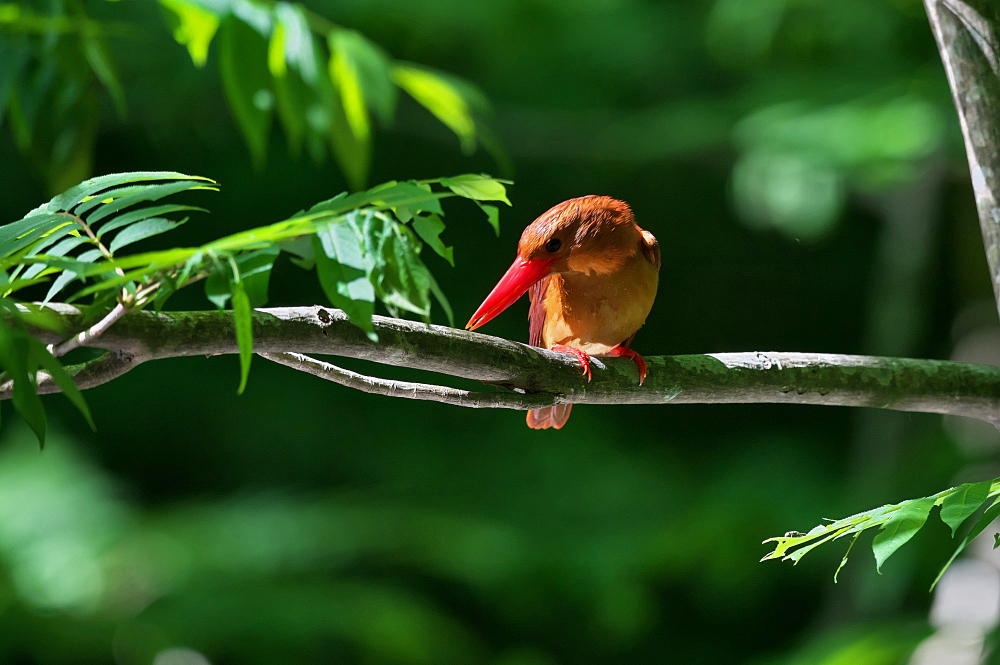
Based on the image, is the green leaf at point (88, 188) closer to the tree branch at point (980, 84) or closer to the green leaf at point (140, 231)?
the green leaf at point (140, 231)

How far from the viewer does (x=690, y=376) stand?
0.86 m

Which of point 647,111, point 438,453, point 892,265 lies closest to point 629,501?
point 438,453

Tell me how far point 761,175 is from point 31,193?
2486 millimetres

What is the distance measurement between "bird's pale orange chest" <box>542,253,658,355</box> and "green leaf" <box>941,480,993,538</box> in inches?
23.5

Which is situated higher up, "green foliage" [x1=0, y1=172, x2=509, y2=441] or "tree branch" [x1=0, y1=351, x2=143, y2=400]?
"green foliage" [x1=0, y1=172, x2=509, y2=441]

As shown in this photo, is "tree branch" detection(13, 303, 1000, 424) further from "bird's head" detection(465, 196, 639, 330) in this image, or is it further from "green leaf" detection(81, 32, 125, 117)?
"green leaf" detection(81, 32, 125, 117)

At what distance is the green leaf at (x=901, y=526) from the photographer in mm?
613

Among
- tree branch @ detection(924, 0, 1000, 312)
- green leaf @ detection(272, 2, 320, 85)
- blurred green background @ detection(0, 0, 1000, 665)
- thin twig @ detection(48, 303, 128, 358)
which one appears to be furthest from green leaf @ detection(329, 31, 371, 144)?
blurred green background @ detection(0, 0, 1000, 665)

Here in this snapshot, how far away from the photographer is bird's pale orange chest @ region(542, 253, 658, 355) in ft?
4.02

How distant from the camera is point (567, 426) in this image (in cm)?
334

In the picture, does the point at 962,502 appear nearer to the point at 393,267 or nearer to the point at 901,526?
the point at 901,526

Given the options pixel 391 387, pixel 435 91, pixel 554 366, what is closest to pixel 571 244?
pixel 435 91

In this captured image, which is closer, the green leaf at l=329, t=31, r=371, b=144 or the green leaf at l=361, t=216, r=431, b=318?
the green leaf at l=361, t=216, r=431, b=318

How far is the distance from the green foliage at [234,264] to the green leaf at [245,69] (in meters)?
0.19
